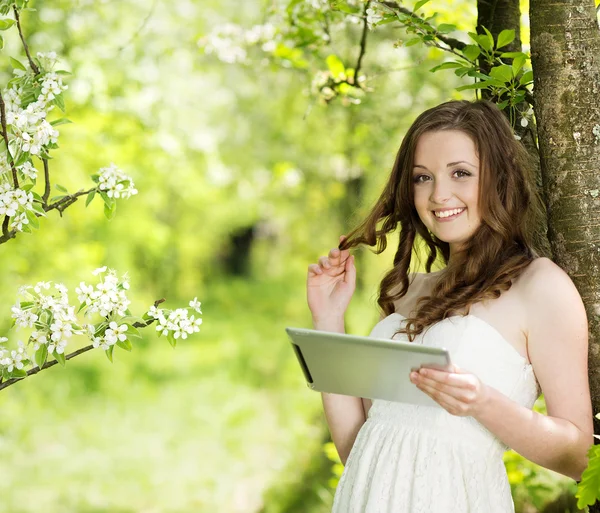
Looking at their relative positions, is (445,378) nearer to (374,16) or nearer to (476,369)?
(476,369)

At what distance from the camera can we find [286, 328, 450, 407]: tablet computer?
1.26 m

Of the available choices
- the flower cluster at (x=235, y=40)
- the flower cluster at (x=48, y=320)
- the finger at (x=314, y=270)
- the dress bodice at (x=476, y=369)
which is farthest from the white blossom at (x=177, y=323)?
the flower cluster at (x=235, y=40)

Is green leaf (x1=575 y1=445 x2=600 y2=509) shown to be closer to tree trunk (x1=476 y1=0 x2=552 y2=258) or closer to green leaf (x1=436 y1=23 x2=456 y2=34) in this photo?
tree trunk (x1=476 y1=0 x2=552 y2=258)

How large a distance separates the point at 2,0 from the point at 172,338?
0.82 meters

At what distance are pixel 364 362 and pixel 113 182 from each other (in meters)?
0.75

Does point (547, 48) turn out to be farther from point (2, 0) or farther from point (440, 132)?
point (2, 0)

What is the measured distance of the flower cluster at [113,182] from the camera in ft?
5.59

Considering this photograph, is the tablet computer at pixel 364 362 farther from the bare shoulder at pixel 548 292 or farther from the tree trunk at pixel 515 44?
the tree trunk at pixel 515 44

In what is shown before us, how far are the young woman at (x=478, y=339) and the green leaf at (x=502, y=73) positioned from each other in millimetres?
81

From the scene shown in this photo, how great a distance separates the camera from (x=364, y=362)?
1.36 metres

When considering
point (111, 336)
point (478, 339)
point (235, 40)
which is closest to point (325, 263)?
point (478, 339)

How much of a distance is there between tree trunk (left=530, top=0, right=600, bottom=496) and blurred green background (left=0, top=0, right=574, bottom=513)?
1.39 meters

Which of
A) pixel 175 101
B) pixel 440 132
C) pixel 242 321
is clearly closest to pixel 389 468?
pixel 440 132

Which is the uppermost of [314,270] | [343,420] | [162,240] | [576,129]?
[576,129]
